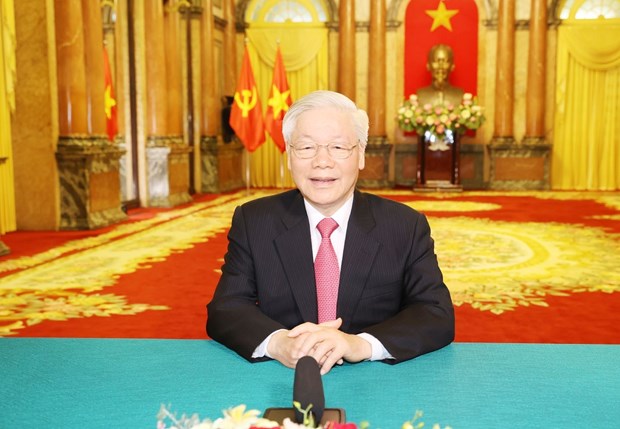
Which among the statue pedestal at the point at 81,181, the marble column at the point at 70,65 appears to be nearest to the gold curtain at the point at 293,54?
the statue pedestal at the point at 81,181

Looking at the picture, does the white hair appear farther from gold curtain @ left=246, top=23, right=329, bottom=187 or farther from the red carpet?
gold curtain @ left=246, top=23, right=329, bottom=187

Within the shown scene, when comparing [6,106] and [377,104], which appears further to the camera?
[377,104]

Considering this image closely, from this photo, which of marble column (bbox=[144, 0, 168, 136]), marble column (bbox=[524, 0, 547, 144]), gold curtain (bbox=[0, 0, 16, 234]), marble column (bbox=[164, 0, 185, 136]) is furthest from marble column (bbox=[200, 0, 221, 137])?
marble column (bbox=[524, 0, 547, 144])

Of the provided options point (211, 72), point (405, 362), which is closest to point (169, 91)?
point (211, 72)

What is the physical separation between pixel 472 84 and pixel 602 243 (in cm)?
711

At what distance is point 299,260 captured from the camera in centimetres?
187

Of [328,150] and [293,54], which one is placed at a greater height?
[293,54]

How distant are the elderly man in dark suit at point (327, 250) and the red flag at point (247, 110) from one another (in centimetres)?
974

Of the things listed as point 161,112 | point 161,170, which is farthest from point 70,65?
point 161,170

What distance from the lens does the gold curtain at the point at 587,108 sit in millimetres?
12875

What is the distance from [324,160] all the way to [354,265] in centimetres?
29

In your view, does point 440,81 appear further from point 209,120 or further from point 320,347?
point 320,347

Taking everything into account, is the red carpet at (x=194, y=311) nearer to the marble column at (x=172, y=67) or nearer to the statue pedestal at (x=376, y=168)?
the marble column at (x=172, y=67)

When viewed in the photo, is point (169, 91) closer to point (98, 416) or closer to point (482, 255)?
point (482, 255)
